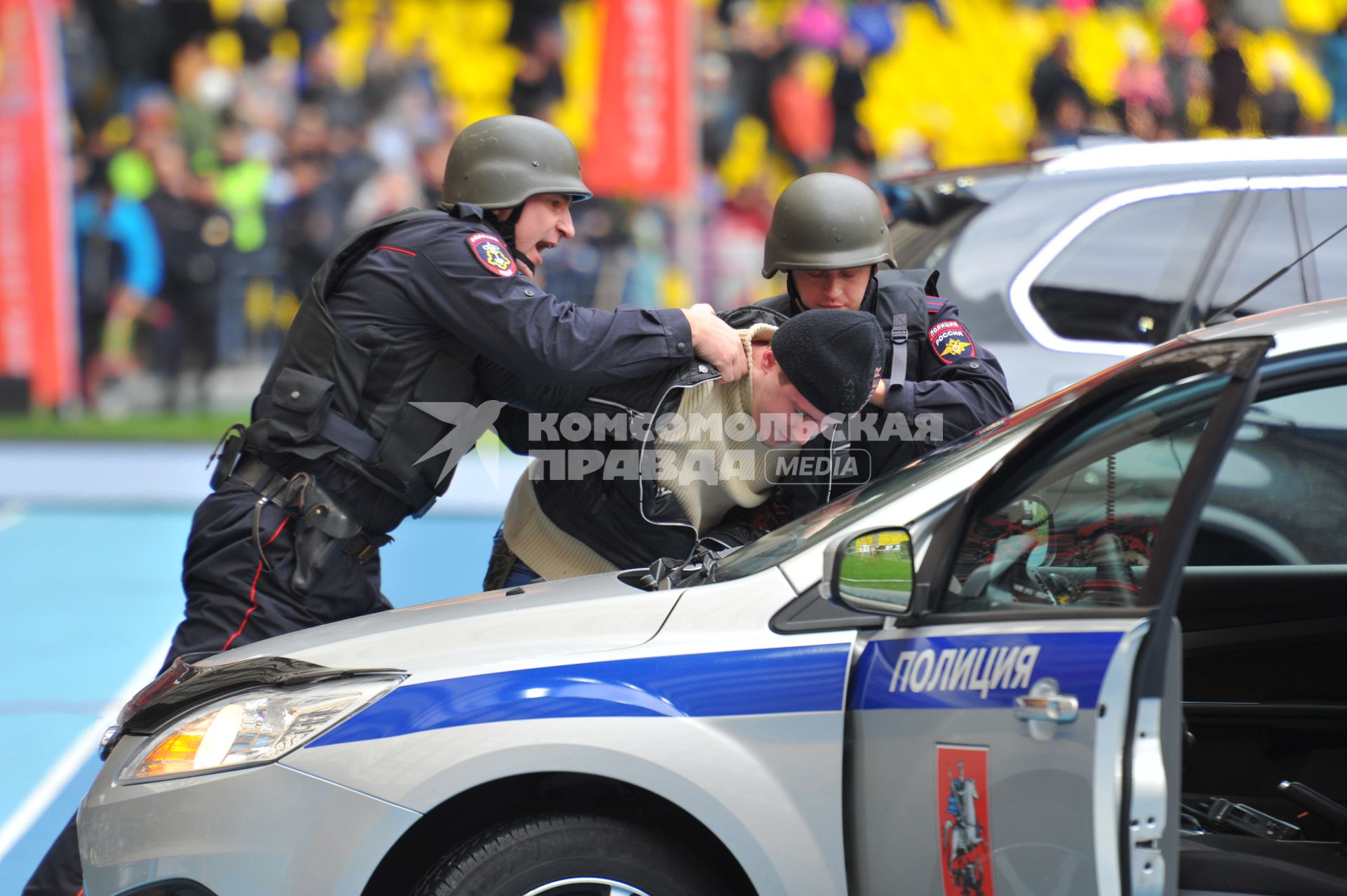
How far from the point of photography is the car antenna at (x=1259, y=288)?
4098 mm

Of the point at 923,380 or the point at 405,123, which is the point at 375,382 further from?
the point at 405,123

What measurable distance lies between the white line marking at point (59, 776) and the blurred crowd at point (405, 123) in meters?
6.44

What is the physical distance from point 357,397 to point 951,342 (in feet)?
4.60

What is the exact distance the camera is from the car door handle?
2.20 m

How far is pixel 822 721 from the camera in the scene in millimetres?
2387

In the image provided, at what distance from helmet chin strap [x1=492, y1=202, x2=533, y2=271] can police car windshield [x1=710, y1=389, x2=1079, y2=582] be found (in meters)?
1.15

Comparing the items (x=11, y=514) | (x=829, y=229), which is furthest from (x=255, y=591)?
(x=11, y=514)

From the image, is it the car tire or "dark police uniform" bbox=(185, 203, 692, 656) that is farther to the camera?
"dark police uniform" bbox=(185, 203, 692, 656)

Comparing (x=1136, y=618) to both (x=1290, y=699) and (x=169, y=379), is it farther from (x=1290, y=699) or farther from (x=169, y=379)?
(x=169, y=379)

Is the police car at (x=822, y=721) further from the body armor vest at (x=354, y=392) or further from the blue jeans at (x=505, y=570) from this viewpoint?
the blue jeans at (x=505, y=570)

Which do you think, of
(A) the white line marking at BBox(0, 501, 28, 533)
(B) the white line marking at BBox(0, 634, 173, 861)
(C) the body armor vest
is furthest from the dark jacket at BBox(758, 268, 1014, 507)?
(A) the white line marking at BBox(0, 501, 28, 533)

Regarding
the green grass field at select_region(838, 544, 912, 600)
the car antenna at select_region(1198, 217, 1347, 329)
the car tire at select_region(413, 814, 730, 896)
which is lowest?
the car tire at select_region(413, 814, 730, 896)

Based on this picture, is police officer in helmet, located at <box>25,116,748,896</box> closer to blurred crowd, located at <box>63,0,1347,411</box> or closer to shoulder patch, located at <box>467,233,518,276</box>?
shoulder patch, located at <box>467,233,518,276</box>

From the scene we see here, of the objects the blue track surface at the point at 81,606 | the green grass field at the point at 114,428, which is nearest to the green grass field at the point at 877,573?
the blue track surface at the point at 81,606
